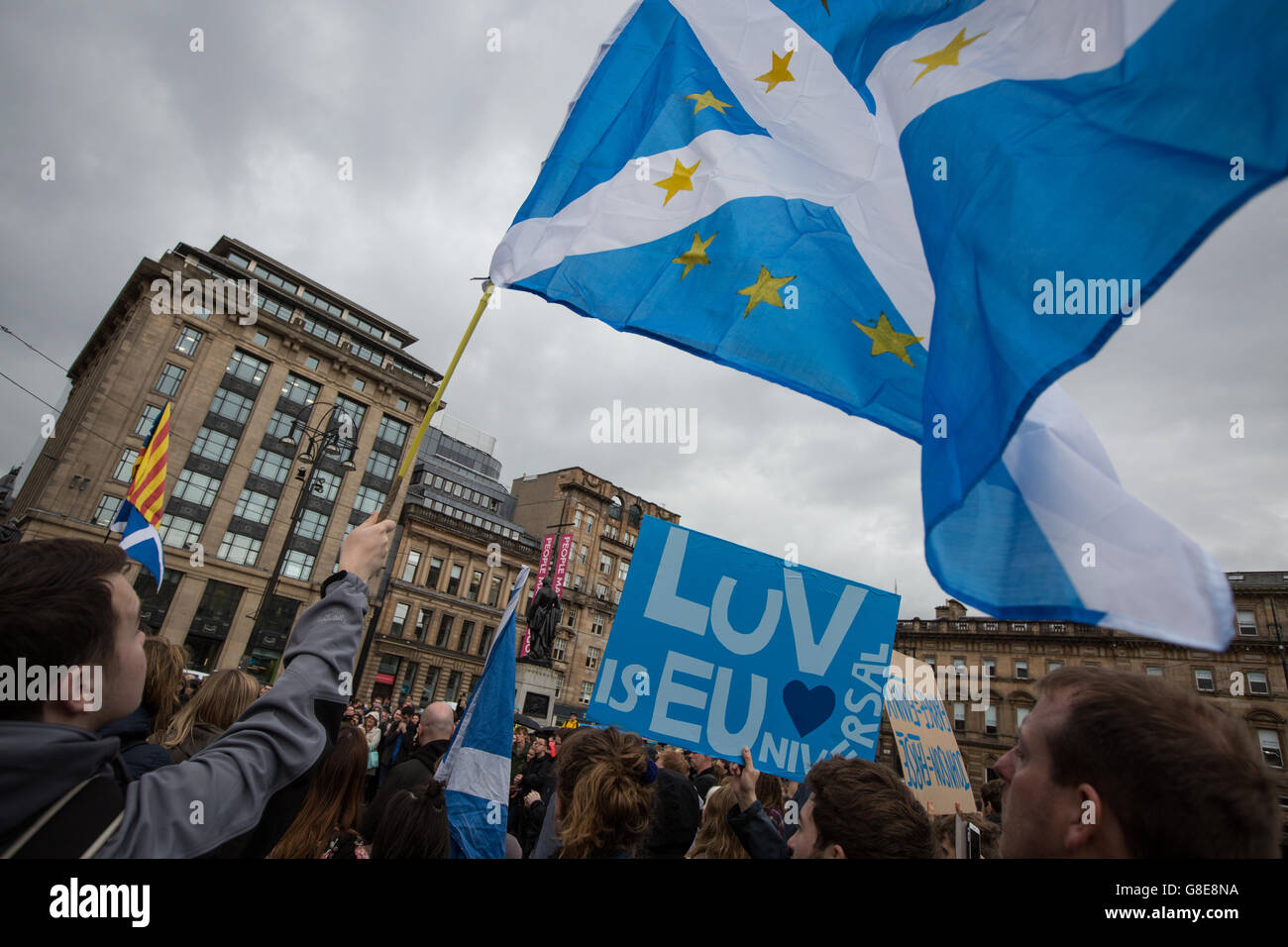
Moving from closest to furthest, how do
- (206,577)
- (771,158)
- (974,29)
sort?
(974,29) < (771,158) < (206,577)

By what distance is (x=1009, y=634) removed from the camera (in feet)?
147

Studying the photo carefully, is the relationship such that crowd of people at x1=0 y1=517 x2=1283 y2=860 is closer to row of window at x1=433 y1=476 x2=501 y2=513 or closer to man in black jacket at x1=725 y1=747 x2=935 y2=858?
man in black jacket at x1=725 y1=747 x2=935 y2=858

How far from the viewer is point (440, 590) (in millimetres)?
47906

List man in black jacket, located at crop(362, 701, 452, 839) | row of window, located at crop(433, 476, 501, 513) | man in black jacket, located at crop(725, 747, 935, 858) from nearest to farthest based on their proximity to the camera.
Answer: man in black jacket, located at crop(725, 747, 935, 858), man in black jacket, located at crop(362, 701, 452, 839), row of window, located at crop(433, 476, 501, 513)

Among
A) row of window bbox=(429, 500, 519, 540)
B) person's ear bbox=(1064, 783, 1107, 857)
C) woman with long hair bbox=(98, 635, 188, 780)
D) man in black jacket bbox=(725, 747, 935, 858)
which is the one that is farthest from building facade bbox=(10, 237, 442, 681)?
person's ear bbox=(1064, 783, 1107, 857)

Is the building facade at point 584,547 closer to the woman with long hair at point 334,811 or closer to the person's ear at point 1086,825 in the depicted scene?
the woman with long hair at point 334,811

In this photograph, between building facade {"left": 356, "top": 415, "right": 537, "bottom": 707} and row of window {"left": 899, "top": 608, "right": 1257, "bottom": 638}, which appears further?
building facade {"left": 356, "top": 415, "right": 537, "bottom": 707}

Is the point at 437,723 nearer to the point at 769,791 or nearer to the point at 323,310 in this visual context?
the point at 769,791

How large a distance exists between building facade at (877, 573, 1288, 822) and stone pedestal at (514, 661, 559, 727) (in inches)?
939

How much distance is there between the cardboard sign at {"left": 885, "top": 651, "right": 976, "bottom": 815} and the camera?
22.2 feet

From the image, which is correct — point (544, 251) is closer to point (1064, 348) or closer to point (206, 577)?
point (1064, 348)
